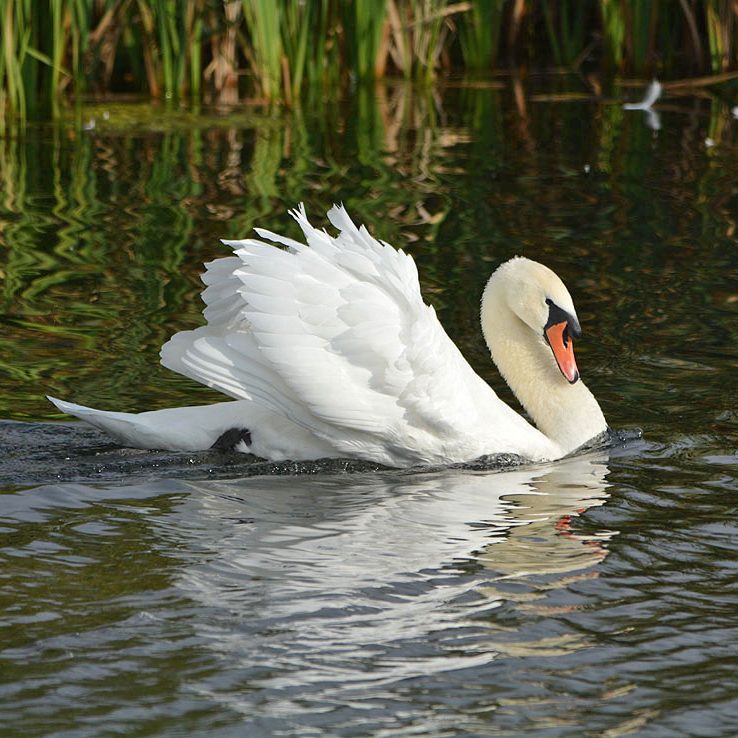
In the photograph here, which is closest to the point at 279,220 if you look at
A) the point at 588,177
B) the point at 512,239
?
the point at 512,239

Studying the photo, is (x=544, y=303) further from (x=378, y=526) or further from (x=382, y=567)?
(x=382, y=567)

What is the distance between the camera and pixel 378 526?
5.54 m

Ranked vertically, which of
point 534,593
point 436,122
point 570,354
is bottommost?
point 534,593

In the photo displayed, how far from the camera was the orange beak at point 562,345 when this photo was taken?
6.68 metres

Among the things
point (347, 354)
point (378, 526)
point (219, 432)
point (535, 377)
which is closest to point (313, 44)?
point (535, 377)

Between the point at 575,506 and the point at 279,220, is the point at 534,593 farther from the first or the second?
→ the point at 279,220

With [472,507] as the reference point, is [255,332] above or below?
above

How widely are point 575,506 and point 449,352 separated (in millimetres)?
791

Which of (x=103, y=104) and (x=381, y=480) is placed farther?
(x=103, y=104)

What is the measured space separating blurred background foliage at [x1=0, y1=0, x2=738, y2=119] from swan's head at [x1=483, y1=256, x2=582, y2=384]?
5782 millimetres

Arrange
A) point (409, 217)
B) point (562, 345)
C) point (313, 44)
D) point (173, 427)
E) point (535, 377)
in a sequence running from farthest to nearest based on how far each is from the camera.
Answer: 1. point (313, 44)
2. point (409, 217)
3. point (535, 377)
4. point (562, 345)
5. point (173, 427)

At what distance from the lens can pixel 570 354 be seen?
672cm

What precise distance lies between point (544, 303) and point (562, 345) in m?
0.20

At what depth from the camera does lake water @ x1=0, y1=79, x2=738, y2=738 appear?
420 cm
